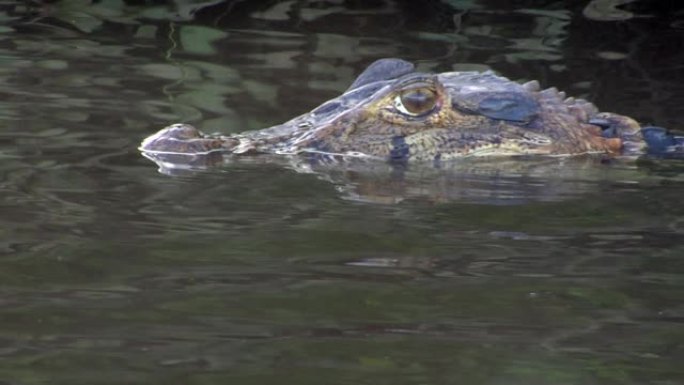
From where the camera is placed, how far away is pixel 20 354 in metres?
3.51

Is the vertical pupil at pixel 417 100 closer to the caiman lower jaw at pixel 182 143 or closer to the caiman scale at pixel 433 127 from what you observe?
the caiman scale at pixel 433 127

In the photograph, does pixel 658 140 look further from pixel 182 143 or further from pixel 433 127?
pixel 182 143

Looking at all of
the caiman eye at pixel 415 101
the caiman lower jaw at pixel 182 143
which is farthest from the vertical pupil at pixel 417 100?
the caiman lower jaw at pixel 182 143

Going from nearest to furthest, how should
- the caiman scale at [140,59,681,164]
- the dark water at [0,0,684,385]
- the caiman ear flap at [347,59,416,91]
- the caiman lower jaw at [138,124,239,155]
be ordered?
the dark water at [0,0,684,385], the caiman lower jaw at [138,124,239,155], the caiman scale at [140,59,681,164], the caiman ear flap at [347,59,416,91]

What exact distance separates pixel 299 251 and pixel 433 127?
7.32ft

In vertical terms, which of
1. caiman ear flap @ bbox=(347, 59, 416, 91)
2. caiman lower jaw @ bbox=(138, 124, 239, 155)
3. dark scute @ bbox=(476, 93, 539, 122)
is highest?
caiman ear flap @ bbox=(347, 59, 416, 91)

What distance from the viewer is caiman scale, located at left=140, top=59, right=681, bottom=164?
6.68 m

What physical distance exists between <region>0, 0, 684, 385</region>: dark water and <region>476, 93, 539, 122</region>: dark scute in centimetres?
31

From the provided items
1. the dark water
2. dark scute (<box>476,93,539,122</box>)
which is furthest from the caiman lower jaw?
dark scute (<box>476,93,539,122</box>)

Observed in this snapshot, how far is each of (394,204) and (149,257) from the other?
1252 millimetres

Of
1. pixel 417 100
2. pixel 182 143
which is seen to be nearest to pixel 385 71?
pixel 417 100

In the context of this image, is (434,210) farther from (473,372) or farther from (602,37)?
(602,37)

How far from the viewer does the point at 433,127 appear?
267 inches

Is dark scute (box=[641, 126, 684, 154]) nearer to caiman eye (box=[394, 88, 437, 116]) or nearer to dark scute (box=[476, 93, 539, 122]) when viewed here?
dark scute (box=[476, 93, 539, 122])
